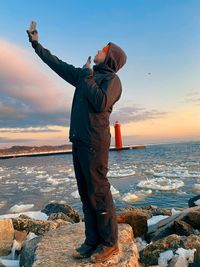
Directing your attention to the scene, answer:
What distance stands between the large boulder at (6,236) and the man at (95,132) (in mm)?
1897

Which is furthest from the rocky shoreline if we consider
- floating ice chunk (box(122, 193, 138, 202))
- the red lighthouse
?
the red lighthouse

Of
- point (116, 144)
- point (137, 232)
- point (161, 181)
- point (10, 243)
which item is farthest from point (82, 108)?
point (116, 144)

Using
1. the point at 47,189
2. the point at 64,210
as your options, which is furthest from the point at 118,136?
the point at 64,210

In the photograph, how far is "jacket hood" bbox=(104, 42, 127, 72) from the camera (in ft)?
9.50

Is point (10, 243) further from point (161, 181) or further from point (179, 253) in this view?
point (161, 181)

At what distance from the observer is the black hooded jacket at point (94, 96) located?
2.74 m

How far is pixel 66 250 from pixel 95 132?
1452 millimetres

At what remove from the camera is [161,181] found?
17156mm

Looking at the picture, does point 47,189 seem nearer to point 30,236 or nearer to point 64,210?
point 64,210

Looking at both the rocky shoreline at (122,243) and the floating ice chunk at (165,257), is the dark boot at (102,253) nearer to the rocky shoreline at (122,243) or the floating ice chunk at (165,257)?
the rocky shoreline at (122,243)

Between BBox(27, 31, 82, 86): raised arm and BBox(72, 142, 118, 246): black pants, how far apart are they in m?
0.60

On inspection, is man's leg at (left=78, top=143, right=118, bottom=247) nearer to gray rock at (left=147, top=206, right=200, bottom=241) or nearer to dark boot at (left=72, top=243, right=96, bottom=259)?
dark boot at (left=72, top=243, right=96, bottom=259)

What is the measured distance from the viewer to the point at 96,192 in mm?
2850

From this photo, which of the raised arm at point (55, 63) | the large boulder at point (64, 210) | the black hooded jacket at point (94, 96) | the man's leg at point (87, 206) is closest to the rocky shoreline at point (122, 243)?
the man's leg at point (87, 206)
